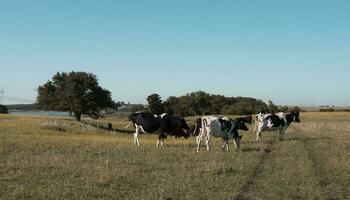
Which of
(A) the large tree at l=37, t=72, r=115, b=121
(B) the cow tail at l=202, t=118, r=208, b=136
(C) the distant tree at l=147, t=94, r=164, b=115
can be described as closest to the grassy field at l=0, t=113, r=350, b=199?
(B) the cow tail at l=202, t=118, r=208, b=136

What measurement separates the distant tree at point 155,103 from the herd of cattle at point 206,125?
86303 mm

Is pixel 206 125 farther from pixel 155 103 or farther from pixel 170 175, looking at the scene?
pixel 155 103

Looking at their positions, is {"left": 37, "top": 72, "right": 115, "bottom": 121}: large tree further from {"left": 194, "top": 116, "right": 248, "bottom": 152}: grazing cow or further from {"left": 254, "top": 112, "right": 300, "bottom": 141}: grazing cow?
{"left": 194, "top": 116, "right": 248, "bottom": 152}: grazing cow

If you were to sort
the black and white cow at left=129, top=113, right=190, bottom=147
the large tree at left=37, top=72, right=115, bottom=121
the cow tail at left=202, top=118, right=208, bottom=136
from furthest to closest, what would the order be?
the large tree at left=37, top=72, right=115, bottom=121 → the black and white cow at left=129, top=113, right=190, bottom=147 → the cow tail at left=202, top=118, right=208, bottom=136

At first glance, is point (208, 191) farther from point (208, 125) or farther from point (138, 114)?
point (138, 114)

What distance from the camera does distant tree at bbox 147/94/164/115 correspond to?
12988cm

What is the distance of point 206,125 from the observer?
94.7 feet

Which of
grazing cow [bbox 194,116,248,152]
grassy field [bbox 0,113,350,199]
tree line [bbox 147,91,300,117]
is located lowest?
grassy field [bbox 0,113,350,199]

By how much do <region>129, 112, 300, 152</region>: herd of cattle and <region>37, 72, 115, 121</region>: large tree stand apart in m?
53.8

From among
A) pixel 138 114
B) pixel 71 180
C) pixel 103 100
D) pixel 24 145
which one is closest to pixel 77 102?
pixel 103 100

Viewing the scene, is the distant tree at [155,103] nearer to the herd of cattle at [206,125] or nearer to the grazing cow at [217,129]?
the herd of cattle at [206,125]

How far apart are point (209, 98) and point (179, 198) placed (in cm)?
14309

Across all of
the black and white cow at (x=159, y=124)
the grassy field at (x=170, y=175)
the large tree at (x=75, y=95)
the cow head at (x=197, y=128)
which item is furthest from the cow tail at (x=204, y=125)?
the large tree at (x=75, y=95)

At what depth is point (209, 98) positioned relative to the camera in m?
156
